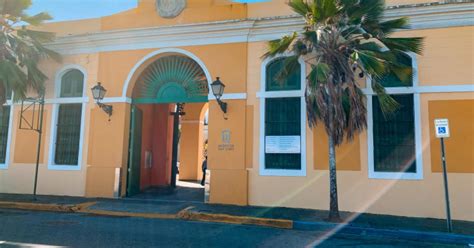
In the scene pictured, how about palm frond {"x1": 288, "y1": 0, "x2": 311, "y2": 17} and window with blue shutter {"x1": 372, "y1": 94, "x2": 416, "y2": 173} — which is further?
window with blue shutter {"x1": 372, "y1": 94, "x2": 416, "y2": 173}

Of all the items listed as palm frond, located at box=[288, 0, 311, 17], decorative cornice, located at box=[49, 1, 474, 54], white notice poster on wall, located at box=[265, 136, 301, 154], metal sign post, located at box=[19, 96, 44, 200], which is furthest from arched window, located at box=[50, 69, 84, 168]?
palm frond, located at box=[288, 0, 311, 17]

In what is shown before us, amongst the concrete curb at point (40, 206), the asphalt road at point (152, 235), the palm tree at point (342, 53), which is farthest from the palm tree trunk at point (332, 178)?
the concrete curb at point (40, 206)

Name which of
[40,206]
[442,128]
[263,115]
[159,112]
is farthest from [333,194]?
[40,206]

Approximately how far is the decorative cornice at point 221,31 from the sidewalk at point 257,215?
16.2 ft

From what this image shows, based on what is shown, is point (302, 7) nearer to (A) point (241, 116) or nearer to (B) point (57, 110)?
(A) point (241, 116)

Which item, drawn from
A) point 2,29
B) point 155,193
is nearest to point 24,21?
point 2,29

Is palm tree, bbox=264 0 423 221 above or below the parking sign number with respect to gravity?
above

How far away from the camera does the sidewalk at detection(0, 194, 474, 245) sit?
7.23 m

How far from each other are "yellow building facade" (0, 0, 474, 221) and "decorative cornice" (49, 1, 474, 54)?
3cm

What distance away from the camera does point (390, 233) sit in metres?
7.16

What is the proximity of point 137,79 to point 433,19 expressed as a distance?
892cm

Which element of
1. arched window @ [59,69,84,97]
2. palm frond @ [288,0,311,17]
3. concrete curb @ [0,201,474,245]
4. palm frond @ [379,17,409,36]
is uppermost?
palm frond @ [288,0,311,17]

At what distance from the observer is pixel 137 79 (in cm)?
1158

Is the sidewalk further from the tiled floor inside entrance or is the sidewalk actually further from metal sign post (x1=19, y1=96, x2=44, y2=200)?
metal sign post (x1=19, y1=96, x2=44, y2=200)
